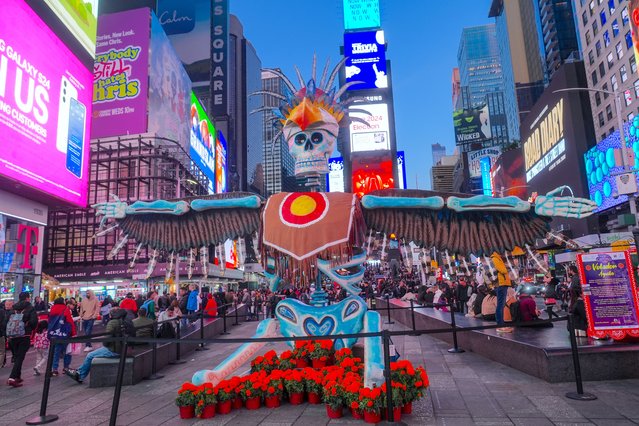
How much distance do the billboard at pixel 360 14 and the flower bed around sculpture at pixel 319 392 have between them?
5525cm

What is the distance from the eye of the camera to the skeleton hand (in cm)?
489

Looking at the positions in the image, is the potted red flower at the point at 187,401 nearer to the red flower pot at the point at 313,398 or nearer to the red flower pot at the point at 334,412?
the red flower pot at the point at 313,398

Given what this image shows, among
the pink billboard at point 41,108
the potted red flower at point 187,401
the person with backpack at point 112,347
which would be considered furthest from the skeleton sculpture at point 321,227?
the pink billboard at point 41,108

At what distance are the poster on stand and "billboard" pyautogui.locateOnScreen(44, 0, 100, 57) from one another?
897 inches

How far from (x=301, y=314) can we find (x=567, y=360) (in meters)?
3.72

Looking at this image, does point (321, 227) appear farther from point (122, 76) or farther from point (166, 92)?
point (166, 92)

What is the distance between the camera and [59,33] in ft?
75.5

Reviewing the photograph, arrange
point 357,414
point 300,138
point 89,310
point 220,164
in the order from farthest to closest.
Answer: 1. point 220,164
2. point 89,310
3. point 300,138
4. point 357,414

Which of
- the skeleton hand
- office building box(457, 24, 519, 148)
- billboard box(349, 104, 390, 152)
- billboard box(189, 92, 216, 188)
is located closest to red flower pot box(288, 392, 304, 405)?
the skeleton hand

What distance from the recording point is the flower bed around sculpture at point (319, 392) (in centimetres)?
488

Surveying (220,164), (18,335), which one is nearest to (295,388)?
(18,335)

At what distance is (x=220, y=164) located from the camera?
Result: 5775cm

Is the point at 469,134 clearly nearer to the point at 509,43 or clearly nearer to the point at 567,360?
the point at 509,43

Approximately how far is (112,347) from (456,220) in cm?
658
